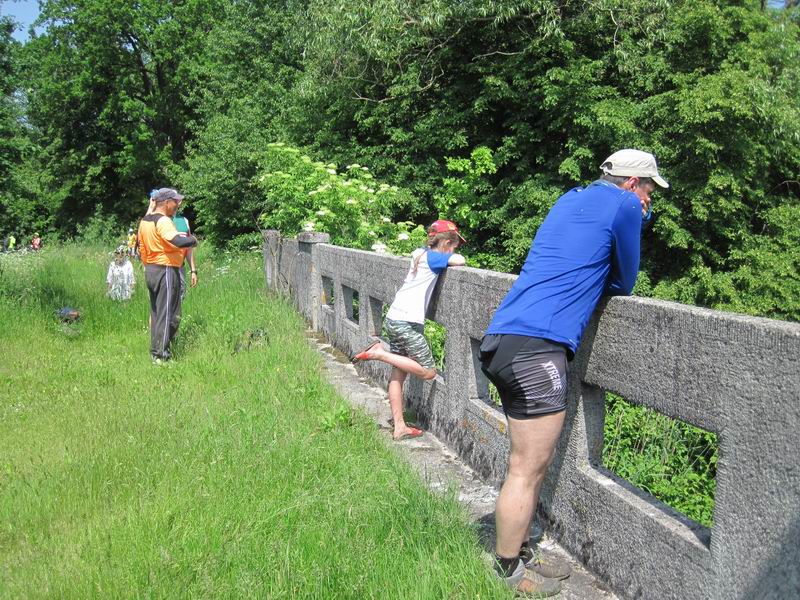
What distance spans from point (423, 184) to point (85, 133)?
27640 millimetres

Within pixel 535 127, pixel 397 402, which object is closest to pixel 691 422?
pixel 397 402

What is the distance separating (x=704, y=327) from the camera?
2.59 metres

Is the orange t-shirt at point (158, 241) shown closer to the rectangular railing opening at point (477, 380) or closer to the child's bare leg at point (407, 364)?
the child's bare leg at point (407, 364)

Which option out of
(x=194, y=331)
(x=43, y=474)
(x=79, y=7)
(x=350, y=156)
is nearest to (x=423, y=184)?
(x=350, y=156)

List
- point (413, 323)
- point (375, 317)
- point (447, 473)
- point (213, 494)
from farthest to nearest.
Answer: point (375, 317)
point (413, 323)
point (447, 473)
point (213, 494)

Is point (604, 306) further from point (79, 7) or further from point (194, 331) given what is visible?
point (79, 7)

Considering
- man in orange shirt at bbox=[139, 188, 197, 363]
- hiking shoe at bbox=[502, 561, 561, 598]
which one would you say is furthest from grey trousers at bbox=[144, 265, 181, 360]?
hiking shoe at bbox=[502, 561, 561, 598]

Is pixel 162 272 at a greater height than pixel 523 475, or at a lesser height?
greater

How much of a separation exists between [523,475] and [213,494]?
1.71 metres

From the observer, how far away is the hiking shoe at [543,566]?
10.2ft

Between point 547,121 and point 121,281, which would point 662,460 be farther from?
point 547,121

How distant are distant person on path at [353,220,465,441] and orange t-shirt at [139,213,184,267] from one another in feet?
11.0

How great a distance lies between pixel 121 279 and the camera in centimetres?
1193

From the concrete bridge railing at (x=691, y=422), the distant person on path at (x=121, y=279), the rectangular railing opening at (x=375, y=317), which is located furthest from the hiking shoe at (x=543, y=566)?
the distant person on path at (x=121, y=279)
